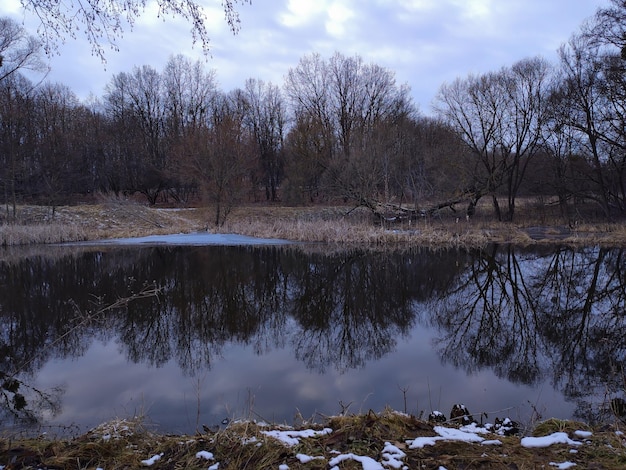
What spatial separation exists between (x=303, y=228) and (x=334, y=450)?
18786mm

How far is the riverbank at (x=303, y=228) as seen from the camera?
19094 mm

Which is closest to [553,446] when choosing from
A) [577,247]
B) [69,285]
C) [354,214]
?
[69,285]

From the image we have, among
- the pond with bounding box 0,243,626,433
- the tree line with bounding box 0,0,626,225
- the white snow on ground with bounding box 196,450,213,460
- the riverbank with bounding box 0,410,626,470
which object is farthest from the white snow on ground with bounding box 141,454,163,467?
the tree line with bounding box 0,0,626,225

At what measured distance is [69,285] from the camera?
36.2ft

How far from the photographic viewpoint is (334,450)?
112 inches

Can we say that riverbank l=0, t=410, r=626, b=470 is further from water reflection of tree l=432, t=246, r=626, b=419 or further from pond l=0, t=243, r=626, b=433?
water reflection of tree l=432, t=246, r=626, b=419

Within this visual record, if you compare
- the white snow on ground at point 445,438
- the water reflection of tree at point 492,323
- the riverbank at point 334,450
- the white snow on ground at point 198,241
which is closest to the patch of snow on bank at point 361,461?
the riverbank at point 334,450

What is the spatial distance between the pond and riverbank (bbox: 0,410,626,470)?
31.6 inches

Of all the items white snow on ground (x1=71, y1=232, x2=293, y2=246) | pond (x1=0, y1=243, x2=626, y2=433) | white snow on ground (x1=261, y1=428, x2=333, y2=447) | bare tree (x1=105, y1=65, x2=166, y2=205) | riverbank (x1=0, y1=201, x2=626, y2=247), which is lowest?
pond (x1=0, y1=243, x2=626, y2=433)

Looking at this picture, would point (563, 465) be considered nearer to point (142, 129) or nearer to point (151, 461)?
point (151, 461)

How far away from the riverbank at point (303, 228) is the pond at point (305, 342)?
5468mm

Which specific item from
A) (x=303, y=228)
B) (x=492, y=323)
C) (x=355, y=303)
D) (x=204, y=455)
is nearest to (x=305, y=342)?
(x=355, y=303)

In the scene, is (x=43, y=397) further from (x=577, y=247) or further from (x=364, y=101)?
(x=364, y=101)

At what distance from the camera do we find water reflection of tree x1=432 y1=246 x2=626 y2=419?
224 inches
